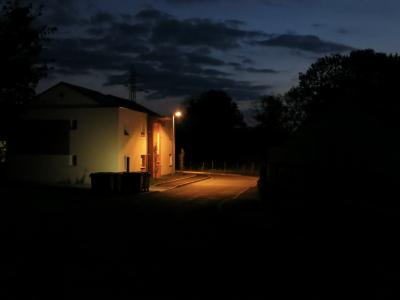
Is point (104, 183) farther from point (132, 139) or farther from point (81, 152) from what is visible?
point (132, 139)

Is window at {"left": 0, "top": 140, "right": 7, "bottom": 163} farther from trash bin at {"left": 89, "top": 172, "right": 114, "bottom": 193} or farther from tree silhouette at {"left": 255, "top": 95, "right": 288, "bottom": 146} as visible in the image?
tree silhouette at {"left": 255, "top": 95, "right": 288, "bottom": 146}

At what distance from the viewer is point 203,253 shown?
11.2 meters

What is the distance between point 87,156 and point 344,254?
87.7ft

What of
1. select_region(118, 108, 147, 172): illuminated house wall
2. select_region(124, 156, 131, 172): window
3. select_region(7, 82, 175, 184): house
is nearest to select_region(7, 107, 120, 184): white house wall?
select_region(7, 82, 175, 184): house

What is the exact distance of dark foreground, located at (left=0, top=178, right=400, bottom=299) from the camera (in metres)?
8.25

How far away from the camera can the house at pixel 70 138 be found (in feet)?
116

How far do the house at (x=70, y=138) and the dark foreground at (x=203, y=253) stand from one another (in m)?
15.3

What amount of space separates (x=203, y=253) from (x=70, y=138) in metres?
26.5

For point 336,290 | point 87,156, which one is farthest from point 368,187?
point 87,156

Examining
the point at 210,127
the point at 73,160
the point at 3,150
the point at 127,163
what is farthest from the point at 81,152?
the point at 210,127

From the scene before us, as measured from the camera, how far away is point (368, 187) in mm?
16719

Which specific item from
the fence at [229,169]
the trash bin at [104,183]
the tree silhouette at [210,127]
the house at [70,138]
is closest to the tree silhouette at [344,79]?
the fence at [229,169]

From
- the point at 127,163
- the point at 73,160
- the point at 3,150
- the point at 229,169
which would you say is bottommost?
the point at 229,169

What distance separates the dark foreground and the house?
15.3 meters
